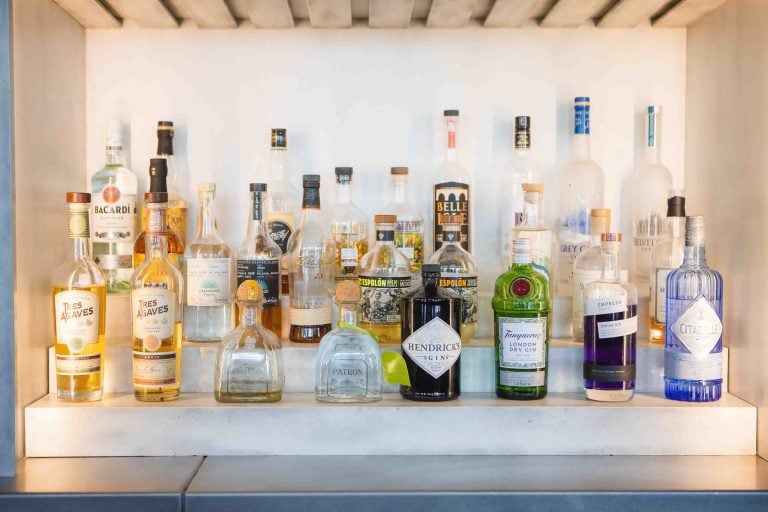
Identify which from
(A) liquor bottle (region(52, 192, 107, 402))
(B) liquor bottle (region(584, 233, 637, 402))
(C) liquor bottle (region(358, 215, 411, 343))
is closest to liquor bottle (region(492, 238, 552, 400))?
(B) liquor bottle (region(584, 233, 637, 402))

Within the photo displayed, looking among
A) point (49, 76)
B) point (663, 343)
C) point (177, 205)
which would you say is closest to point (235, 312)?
point (177, 205)

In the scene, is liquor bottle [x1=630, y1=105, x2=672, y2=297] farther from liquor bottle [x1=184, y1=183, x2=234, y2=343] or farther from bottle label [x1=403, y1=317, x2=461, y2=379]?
liquor bottle [x1=184, y1=183, x2=234, y2=343]

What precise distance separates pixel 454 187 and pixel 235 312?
51cm

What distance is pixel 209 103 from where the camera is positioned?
1.76 meters

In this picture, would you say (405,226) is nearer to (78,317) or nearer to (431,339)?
(431,339)

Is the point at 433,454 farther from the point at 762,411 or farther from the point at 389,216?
the point at 762,411

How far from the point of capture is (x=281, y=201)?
Answer: 175 cm

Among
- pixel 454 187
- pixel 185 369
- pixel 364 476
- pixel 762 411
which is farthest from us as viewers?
pixel 454 187

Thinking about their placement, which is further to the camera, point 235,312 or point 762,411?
point 235,312

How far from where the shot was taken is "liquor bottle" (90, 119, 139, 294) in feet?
5.43

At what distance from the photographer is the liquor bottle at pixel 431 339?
1.44m

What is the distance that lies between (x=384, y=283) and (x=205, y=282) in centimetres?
34

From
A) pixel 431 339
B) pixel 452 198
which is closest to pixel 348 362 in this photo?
pixel 431 339

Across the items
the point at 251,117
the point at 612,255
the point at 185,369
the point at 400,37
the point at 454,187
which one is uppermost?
the point at 400,37
